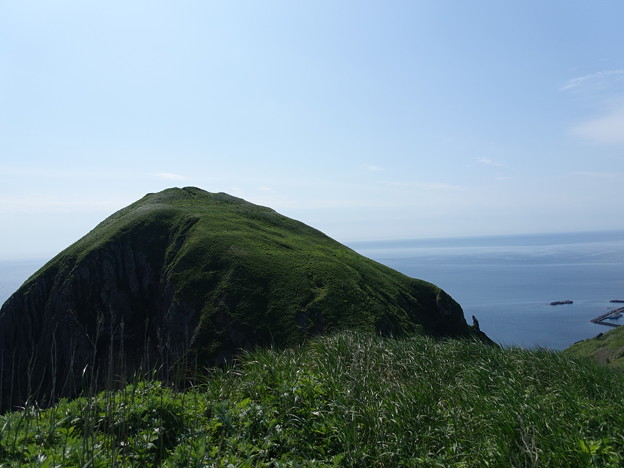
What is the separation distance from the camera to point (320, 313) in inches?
1721

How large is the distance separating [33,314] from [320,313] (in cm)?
4058

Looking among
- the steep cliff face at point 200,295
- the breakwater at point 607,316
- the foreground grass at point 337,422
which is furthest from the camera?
→ the breakwater at point 607,316

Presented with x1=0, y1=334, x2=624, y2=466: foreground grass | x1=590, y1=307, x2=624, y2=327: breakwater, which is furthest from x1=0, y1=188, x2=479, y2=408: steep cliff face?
x1=590, y1=307, x2=624, y2=327: breakwater

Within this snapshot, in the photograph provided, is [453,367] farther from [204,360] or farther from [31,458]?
[204,360]

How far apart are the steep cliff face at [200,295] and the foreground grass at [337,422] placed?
1228 inches

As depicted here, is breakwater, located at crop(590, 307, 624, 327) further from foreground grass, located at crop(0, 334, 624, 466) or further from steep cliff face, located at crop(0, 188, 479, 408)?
foreground grass, located at crop(0, 334, 624, 466)

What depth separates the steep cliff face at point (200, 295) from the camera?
4334cm

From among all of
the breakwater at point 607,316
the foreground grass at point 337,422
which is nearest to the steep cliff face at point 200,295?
the foreground grass at point 337,422

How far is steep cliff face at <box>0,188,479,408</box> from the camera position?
142 feet

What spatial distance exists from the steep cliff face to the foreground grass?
31199 mm

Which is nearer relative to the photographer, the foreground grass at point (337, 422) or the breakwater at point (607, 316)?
the foreground grass at point (337, 422)

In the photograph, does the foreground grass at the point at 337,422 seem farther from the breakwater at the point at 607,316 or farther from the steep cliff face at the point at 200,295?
the breakwater at the point at 607,316

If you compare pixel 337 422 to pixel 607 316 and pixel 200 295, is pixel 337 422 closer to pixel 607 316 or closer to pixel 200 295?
pixel 200 295

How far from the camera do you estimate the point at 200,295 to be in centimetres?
4838
